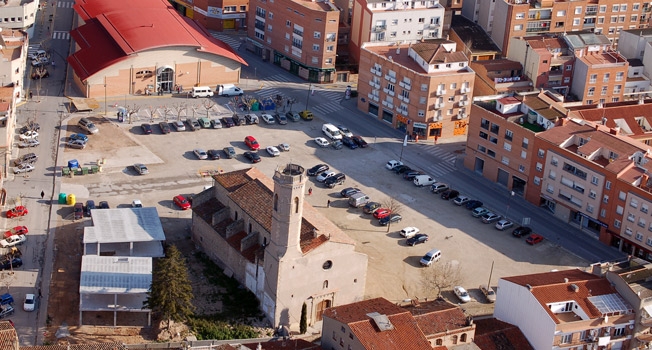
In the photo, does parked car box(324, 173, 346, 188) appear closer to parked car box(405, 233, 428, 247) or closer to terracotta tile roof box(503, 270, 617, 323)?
parked car box(405, 233, 428, 247)

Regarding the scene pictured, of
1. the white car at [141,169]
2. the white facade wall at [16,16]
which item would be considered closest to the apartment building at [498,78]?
the white car at [141,169]

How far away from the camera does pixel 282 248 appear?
4124 inches

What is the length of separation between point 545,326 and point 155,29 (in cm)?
8350

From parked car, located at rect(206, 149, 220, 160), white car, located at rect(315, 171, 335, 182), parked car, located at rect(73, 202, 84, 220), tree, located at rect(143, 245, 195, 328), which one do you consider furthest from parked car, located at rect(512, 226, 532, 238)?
parked car, located at rect(73, 202, 84, 220)

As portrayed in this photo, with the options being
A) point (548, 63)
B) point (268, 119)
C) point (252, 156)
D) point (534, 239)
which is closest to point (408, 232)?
point (534, 239)

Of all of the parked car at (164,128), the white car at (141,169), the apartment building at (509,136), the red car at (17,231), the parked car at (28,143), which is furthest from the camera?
the parked car at (164,128)

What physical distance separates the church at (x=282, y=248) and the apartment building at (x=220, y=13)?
76465 millimetres

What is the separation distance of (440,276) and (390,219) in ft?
41.6

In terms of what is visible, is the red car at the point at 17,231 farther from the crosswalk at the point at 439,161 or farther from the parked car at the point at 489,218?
the parked car at the point at 489,218

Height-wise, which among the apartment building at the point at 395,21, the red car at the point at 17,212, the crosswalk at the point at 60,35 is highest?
the apartment building at the point at 395,21

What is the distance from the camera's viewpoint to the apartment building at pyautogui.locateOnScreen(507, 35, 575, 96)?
16325cm

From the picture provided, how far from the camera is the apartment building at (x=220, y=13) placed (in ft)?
624

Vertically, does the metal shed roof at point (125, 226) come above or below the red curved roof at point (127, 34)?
below

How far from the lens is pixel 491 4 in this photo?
591ft
